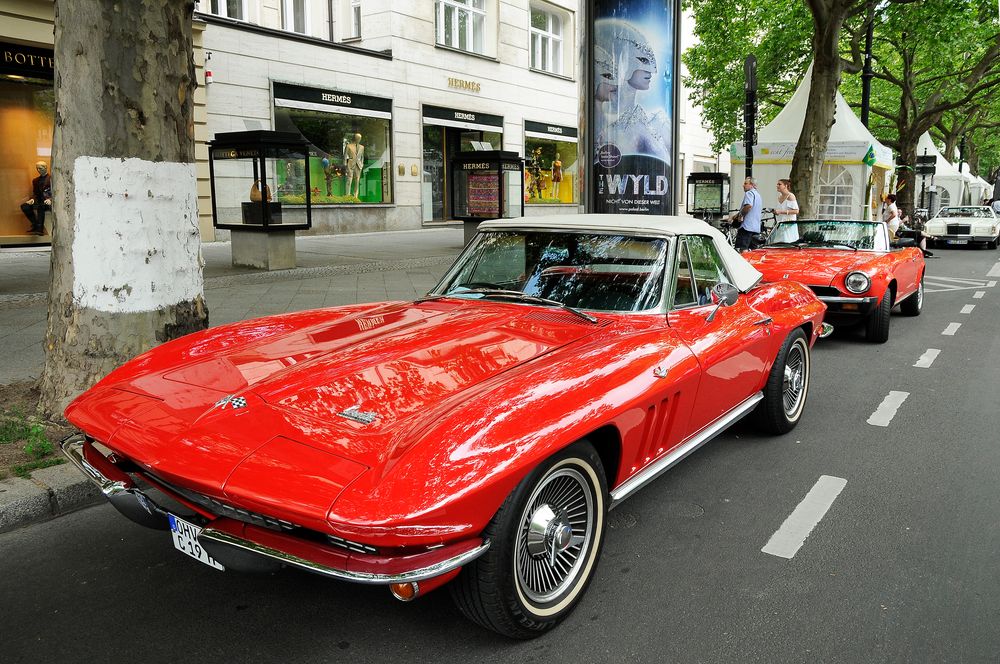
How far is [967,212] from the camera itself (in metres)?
25.2

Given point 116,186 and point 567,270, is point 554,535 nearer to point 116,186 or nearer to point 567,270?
point 567,270

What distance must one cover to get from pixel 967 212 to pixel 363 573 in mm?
28318

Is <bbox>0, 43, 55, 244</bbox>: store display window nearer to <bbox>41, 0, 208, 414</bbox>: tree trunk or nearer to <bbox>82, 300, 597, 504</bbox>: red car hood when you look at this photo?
<bbox>41, 0, 208, 414</bbox>: tree trunk

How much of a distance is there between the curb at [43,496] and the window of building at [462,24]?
21.7 m

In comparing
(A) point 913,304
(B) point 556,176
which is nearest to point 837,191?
(B) point 556,176

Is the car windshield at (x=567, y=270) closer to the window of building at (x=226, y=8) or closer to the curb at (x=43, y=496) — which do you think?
the curb at (x=43, y=496)

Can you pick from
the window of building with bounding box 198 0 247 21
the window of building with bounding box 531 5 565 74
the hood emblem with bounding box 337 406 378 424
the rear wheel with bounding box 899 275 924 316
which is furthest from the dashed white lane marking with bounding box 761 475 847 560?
the window of building with bounding box 531 5 565 74

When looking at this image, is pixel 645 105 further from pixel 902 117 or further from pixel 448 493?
pixel 902 117

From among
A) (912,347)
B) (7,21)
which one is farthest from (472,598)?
(7,21)

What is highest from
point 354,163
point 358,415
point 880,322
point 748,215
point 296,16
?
point 296,16

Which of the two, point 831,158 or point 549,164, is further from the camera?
point 549,164

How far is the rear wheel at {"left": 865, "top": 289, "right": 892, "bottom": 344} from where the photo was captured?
7871 millimetres

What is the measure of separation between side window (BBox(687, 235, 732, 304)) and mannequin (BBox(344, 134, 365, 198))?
18.1 metres

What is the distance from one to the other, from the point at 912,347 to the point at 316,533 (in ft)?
24.5
